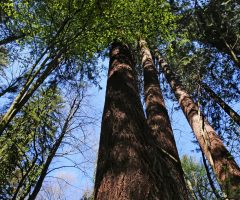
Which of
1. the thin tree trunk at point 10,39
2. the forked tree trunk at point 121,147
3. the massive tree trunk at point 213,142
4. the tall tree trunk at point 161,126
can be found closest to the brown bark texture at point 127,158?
the forked tree trunk at point 121,147

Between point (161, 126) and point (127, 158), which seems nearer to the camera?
point (127, 158)

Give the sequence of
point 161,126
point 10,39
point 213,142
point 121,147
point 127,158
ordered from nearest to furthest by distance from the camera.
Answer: point 127,158
point 121,147
point 161,126
point 213,142
point 10,39

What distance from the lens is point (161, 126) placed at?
416cm

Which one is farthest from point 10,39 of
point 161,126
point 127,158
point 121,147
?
point 127,158

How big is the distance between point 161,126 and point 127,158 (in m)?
1.75

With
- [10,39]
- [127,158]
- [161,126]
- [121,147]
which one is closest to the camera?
[127,158]

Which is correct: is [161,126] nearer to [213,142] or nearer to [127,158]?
[127,158]

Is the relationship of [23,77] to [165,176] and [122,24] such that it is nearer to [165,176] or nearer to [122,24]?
[122,24]

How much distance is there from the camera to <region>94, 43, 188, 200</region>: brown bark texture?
88.0 inches

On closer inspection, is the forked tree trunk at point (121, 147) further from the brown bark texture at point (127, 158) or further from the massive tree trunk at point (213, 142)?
the massive tree trunk at point (213, 142)

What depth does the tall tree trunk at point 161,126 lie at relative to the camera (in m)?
3.07

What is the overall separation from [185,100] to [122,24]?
3050mm

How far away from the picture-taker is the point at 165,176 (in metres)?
2.78

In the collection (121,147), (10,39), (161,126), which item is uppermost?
(10,39)
